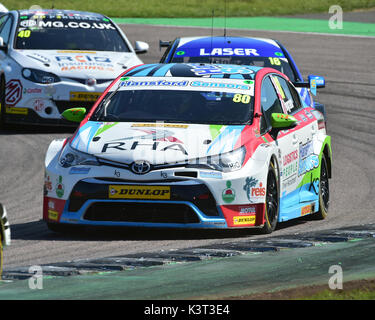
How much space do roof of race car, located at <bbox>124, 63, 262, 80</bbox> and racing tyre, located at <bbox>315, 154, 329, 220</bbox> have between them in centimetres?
121

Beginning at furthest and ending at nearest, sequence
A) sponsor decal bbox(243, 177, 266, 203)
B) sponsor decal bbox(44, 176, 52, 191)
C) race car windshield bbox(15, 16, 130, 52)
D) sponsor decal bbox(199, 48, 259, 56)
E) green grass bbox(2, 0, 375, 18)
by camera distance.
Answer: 1. green grass bbox(2, 0, 375, 18)
2. race car windshield bbox(15, 16, 130, 52)
3. sponsor decal bbox(199, 48, 259, 56)
4. sponsor decal bbox(44, 176, 52, 191)
5. sponsor decal bbox(243, 177, 266, 203)

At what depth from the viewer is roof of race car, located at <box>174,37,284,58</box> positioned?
14.9m

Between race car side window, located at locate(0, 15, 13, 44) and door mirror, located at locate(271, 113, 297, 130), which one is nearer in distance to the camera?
door mirror, located at locate(271, 113, 297, 130)

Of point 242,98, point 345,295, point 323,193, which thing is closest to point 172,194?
point 242,98

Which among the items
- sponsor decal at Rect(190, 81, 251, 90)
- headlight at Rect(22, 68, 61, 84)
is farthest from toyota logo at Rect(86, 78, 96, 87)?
sponsor decal at Rect(190, 81, 251, 90)

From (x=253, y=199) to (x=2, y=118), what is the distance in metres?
8.37

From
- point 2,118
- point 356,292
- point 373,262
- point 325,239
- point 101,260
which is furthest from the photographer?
point 2,118

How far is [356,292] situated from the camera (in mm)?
6480

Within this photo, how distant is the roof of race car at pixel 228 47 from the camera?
14.9 m

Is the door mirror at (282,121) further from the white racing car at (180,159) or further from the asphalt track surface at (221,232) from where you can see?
the asphalt track surface at (221,232)

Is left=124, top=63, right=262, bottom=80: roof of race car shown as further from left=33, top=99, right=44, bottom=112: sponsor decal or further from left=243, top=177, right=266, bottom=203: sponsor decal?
left=33, top=99, right=44, bottom=112: sponsor decal

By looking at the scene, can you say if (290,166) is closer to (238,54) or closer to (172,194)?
(172,194)
